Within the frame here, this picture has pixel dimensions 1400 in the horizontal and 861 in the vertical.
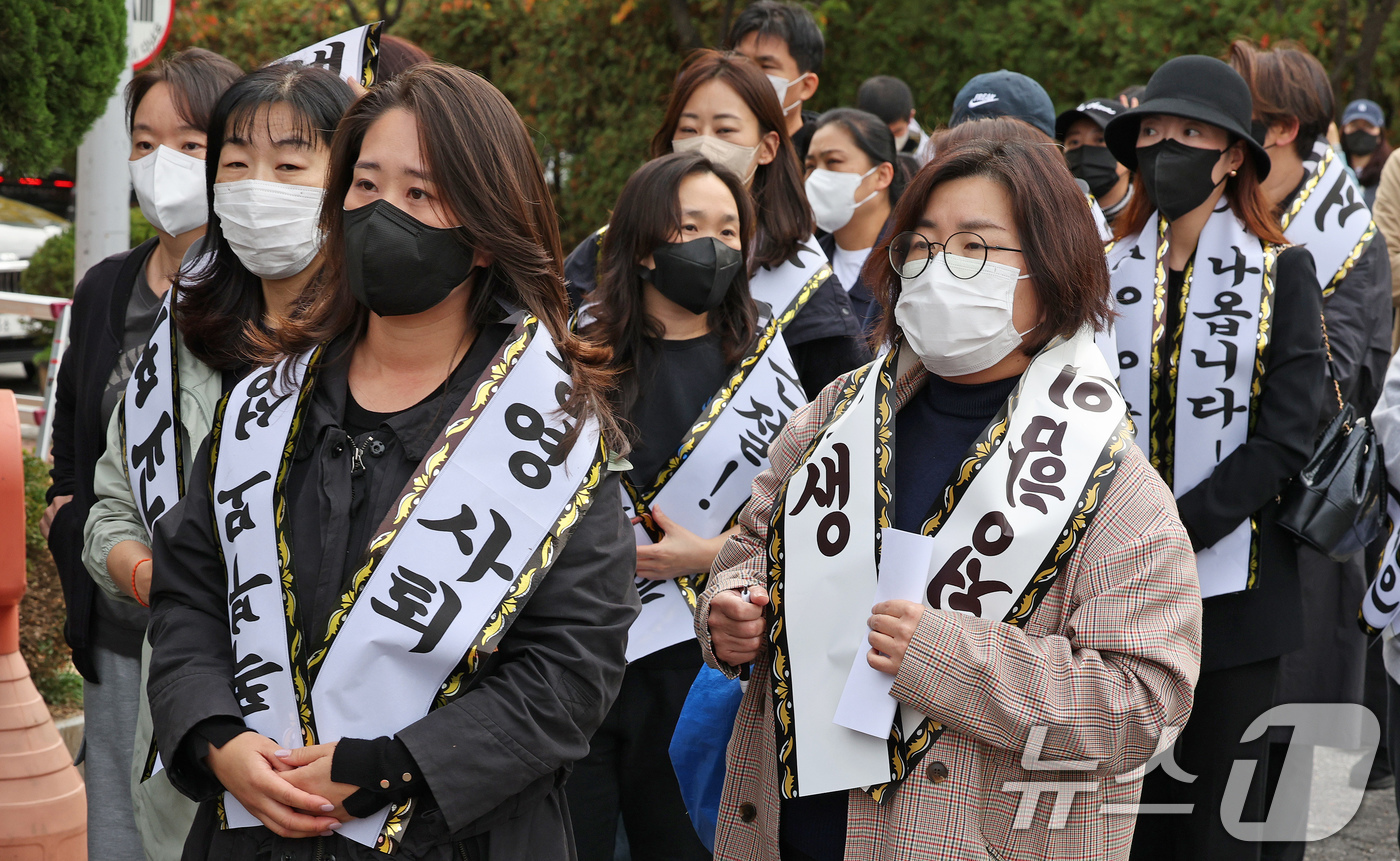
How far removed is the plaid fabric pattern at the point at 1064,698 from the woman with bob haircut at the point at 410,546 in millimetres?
561

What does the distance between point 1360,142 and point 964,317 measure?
8.44 meters

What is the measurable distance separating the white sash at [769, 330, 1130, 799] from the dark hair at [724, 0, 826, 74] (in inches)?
144

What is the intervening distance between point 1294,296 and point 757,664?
2086 millimetres

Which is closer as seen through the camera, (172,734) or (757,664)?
(172,734)

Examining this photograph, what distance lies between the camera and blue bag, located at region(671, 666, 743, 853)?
2.92 metres

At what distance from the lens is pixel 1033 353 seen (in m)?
2.57

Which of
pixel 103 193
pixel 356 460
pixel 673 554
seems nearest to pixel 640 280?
pixel 673 554

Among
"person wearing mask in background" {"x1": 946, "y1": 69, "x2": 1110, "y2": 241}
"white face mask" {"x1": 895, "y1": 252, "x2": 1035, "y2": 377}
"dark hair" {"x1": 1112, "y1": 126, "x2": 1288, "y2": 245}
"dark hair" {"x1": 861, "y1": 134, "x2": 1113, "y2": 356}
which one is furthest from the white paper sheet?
"person wearing mask in background" {"x1": 946, "y1": 69, "x2": 1110, "y2": 241}

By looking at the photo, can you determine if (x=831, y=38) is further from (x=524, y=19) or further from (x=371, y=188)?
(x=371, y=188)

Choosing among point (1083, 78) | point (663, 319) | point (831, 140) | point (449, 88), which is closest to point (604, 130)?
point (1083, 78)

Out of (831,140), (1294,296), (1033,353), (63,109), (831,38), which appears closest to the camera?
(1033,353)

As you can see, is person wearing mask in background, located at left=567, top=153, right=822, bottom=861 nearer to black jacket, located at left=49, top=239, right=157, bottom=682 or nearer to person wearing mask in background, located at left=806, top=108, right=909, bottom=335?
black jacket, located at left=49, top=239, right=157, bottom=682

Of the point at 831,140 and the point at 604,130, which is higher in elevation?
the point at 831,140

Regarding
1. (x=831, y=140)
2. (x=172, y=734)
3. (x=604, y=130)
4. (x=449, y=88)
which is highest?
(x=449, y=88)
